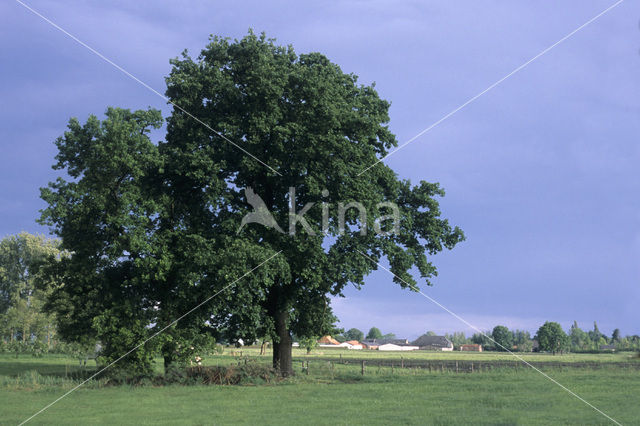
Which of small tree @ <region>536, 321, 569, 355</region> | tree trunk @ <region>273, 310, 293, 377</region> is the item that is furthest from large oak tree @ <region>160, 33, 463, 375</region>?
small tree @ <region>536, 321, 569, 355</region>

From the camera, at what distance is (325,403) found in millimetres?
22703

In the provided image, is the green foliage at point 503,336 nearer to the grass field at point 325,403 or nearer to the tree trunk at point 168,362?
the grass field at point 325,403

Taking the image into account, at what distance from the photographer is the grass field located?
60.2 ft

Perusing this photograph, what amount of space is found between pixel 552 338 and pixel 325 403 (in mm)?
136909

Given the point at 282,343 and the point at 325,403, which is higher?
the point at 282,343

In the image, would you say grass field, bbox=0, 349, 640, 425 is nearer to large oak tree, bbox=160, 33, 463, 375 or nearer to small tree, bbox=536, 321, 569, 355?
large oak tree, bbox=160, 33, 463, 375

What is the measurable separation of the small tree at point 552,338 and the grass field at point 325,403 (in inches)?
4694

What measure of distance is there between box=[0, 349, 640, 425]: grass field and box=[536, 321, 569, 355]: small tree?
391 feet

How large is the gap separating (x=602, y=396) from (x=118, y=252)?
82.0 ft

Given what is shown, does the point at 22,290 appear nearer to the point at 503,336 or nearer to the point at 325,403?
the point at 325,403

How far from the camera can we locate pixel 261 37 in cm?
3400

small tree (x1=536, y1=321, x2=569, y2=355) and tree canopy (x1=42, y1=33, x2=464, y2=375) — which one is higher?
tree canopy (x1=42, y1=33, x2=464, y2=375)

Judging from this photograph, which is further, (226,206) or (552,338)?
(552,338)

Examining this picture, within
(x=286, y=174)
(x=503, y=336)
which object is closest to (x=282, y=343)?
(x=286, y=174)
